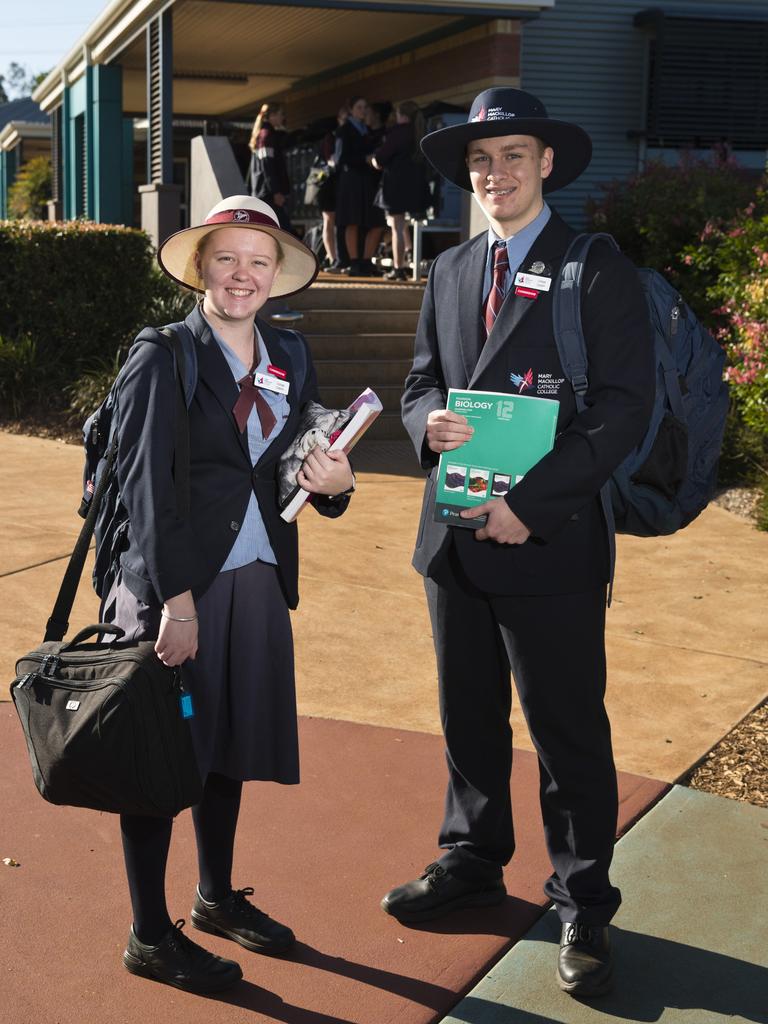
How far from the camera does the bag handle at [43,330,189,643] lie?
9.95 feet

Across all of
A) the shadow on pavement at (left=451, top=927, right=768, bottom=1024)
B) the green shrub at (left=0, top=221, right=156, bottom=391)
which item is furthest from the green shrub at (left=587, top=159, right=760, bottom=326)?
the shadow on pavement at (left=451, top=927, right=768, bottom=1024)

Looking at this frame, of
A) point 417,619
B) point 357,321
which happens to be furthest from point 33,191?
point 417,619

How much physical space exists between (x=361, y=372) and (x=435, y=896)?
335 inches

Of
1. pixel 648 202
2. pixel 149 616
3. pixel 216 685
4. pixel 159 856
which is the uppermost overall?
pixel 648 202

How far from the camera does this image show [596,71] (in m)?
17.8

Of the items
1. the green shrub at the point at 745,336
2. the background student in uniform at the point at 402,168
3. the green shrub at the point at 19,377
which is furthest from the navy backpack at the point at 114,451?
the background student in uniform at the point at 402,168

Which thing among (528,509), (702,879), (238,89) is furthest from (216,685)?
(238,89)

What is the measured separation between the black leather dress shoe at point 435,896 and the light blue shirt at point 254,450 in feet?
3.46

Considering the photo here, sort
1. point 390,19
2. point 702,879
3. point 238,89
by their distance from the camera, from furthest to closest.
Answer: point 238,89, point 390,19, point 702,879

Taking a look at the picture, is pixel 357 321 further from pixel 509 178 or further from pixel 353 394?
pixel 509 178

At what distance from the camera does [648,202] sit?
44.1ft

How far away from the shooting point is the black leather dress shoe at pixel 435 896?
358cm

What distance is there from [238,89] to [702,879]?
2179cm

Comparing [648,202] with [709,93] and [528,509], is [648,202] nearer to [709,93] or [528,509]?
[709,93]
